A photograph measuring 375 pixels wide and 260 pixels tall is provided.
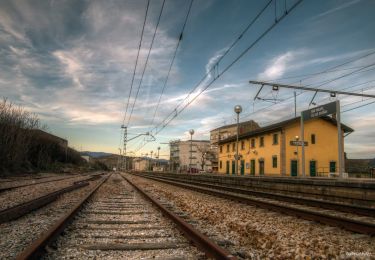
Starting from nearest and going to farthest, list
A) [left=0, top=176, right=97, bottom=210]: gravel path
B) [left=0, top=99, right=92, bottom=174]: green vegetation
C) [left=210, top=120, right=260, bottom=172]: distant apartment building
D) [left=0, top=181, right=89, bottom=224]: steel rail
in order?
1. [left=0, top=181, right=89, bottom=224]: steel rail
2. [left=0, top=176, right=97, bottom=210]: gravel path
3. [left=0, top=99, right=92, bottom=174]: green vegetation
4. [left=210, top=120, right=260, bottom=172]: distant apartment building

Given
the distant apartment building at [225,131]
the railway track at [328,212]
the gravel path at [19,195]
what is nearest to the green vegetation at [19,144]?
the gravel path at [19,195]

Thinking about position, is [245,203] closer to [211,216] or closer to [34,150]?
[211,216]

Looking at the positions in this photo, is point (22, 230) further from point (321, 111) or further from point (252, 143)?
point (252, 143)

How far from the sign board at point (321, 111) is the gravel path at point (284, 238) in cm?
1168

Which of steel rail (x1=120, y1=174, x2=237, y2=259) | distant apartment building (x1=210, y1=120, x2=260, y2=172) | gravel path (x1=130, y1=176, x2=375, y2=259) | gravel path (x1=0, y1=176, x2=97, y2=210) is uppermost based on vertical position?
distant apartment building (x1=210, y1=120, x2=260, y2=172)

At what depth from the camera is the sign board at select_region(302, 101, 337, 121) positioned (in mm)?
18469

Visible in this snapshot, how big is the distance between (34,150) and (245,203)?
1681 inches

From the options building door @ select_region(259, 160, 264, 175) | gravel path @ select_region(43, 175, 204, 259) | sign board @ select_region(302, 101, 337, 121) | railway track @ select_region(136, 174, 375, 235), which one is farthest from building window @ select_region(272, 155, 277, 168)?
gravel path @ select_region(43, 175, 204, 259)

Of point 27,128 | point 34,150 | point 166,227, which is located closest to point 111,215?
point 166,227

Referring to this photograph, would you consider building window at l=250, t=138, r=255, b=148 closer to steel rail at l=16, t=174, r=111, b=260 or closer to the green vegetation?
the green vegetation

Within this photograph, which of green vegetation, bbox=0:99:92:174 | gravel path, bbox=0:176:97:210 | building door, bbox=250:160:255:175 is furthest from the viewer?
building door, bbox=250:160:255:175

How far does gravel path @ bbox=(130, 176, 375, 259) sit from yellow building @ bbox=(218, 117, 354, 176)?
30.8 meters

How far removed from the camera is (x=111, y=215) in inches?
337

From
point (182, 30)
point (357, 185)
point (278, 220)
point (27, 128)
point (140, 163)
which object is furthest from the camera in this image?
point (140, 163)
